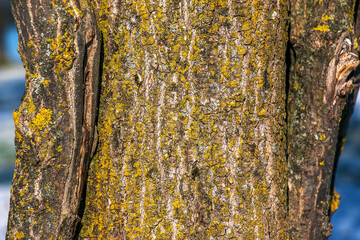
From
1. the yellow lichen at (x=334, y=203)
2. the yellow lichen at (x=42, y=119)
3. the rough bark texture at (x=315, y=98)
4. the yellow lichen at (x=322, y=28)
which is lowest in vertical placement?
the yellow lichen at (x=42, y=119)

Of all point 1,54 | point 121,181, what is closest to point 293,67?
point 121,181

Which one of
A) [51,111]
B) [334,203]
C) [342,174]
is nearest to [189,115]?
[51,111]

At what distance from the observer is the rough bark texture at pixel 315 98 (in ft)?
6.03

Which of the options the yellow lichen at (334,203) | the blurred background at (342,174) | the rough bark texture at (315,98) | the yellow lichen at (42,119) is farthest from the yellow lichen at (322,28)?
the blurred background at (342,174)

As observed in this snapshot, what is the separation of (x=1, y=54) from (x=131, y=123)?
70.3 ft

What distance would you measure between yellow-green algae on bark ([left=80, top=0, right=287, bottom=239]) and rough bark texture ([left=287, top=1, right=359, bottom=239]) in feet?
0.77

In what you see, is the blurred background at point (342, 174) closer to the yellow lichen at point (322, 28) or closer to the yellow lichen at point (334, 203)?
the yellow lichen at point (334, 203)

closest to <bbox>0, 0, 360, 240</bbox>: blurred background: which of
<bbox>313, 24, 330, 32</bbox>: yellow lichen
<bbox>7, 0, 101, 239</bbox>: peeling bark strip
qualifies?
<bbox>7, 0, 101, 239</bbox>: peeling bark strip

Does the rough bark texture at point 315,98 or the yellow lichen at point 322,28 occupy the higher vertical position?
the yellow lichen at point 322,28

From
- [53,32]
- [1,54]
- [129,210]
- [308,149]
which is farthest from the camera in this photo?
[1,54]

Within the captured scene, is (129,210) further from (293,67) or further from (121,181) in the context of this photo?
(293,67)

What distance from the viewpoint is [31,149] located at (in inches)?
64.1

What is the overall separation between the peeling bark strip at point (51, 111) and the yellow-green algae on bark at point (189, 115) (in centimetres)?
12

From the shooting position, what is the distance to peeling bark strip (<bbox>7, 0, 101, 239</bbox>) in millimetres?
1594
